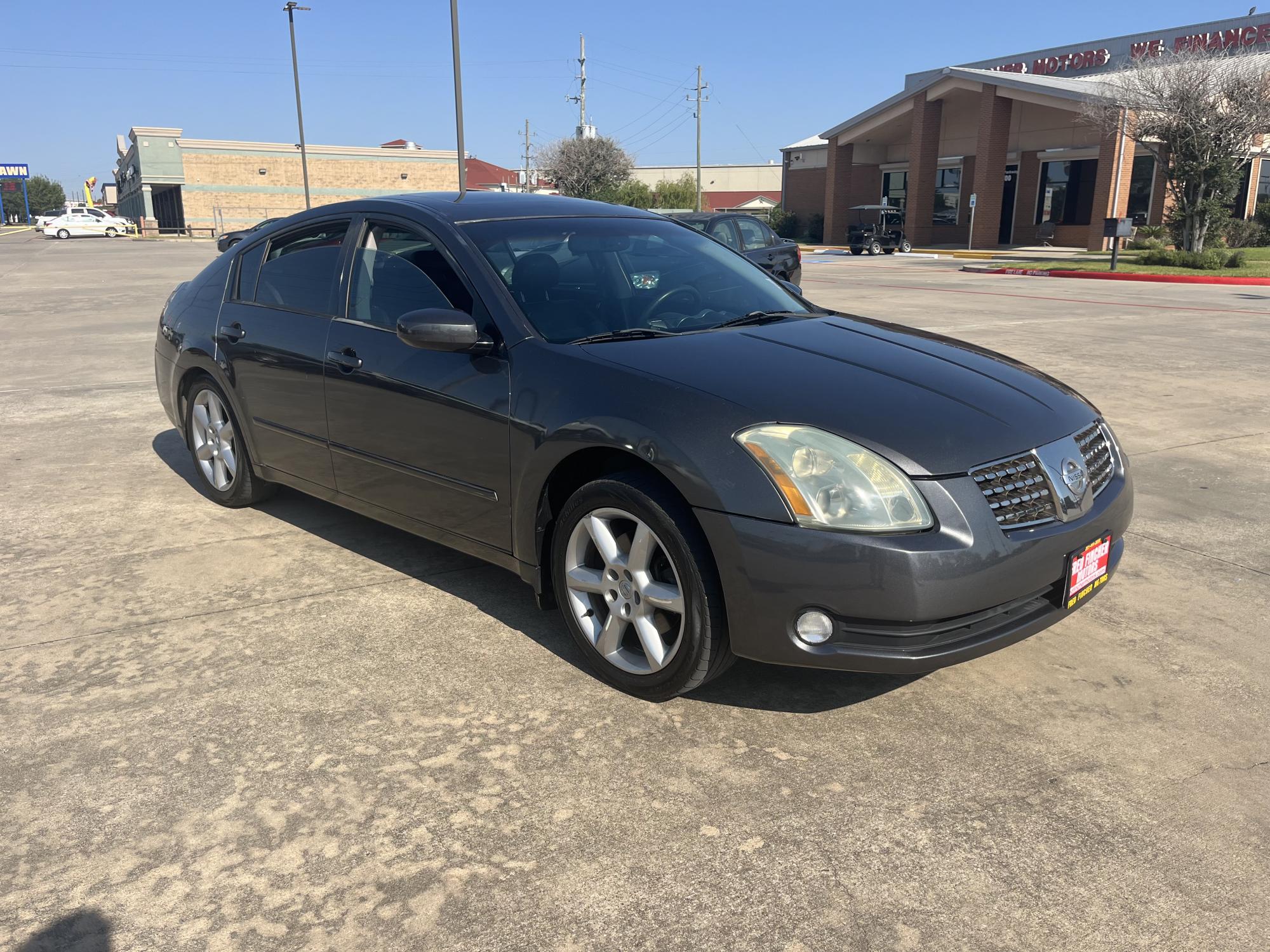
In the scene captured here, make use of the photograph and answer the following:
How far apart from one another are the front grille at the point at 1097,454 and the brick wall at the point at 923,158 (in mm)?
42278

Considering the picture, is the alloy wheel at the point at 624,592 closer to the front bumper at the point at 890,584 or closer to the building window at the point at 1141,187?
the front bumper at the point at 890,584

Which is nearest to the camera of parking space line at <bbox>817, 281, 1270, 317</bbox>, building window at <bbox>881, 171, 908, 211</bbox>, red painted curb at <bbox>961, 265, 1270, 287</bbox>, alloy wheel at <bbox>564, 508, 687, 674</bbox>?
alloy wheel at <bbox>564, 508, 687, 674</bbox>

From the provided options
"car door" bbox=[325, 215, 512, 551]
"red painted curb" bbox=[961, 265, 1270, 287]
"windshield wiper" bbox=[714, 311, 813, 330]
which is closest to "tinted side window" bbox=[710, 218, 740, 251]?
"windshield wiper" bbox=[714, 311, 813, 330]

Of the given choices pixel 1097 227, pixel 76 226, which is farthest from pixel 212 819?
pixel 76 226

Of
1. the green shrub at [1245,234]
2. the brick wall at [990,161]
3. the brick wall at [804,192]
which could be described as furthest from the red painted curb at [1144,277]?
the brick wall at [804,192]

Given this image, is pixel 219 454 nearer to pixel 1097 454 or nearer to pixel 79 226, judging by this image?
pixel 1097 454

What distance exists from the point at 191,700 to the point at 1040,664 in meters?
2.87

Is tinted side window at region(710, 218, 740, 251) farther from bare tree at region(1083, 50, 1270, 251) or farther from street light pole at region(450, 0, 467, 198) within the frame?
bare tree at region(1083, 50, 1270, 251)

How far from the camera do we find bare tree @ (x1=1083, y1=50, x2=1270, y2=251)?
27312 mm

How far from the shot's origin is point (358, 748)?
299 centimetres

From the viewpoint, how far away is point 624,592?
10.6ft

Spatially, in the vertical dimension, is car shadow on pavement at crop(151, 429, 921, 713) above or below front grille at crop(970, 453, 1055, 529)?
below

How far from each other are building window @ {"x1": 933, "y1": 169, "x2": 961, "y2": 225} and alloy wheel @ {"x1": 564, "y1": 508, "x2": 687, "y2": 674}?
43.6 meters

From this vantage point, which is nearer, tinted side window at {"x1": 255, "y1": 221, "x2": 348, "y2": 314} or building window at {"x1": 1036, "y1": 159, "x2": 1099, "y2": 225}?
tinted side window at {"x1": 255, "y1": 221, "x2": 348, "y2": 314}
